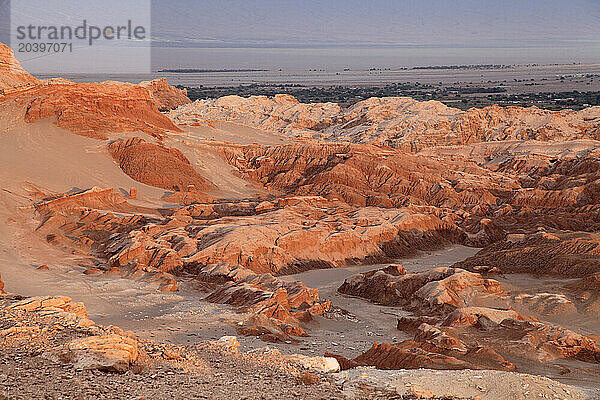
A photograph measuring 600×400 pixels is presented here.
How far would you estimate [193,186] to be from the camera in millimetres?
41125

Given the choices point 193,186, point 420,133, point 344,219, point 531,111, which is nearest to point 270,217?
point 344,219

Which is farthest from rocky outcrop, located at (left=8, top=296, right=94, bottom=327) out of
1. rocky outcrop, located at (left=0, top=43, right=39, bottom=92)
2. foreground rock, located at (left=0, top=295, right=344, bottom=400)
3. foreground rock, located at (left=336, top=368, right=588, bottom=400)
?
rocky outcrop, located at (left=0, top=43, right=39, bottom=92)

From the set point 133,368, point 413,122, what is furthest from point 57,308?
point 413,122

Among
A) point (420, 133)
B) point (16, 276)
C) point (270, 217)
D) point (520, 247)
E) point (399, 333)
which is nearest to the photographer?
point (399, 333)

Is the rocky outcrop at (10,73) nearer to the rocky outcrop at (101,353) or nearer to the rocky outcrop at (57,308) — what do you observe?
the rocky outcrop at (57,308)

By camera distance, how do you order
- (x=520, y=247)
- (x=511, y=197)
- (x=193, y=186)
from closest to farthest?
(x=520, y=247)
(x=193, y=186)
(x=511, y=197)

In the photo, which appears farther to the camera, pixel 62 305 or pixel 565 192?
pixel 565 192

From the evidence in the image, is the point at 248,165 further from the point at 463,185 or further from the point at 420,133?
the point at 420,133

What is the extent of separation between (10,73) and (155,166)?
16.7 m

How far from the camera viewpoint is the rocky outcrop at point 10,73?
48.3m

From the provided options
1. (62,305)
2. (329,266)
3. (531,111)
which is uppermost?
(531,111)

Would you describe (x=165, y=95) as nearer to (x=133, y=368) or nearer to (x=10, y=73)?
(x=10, y=73)

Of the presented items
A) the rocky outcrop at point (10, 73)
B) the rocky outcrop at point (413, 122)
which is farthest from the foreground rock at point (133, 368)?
the rocky outcrop at point (413, 122)

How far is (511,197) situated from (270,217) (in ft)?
65.8
